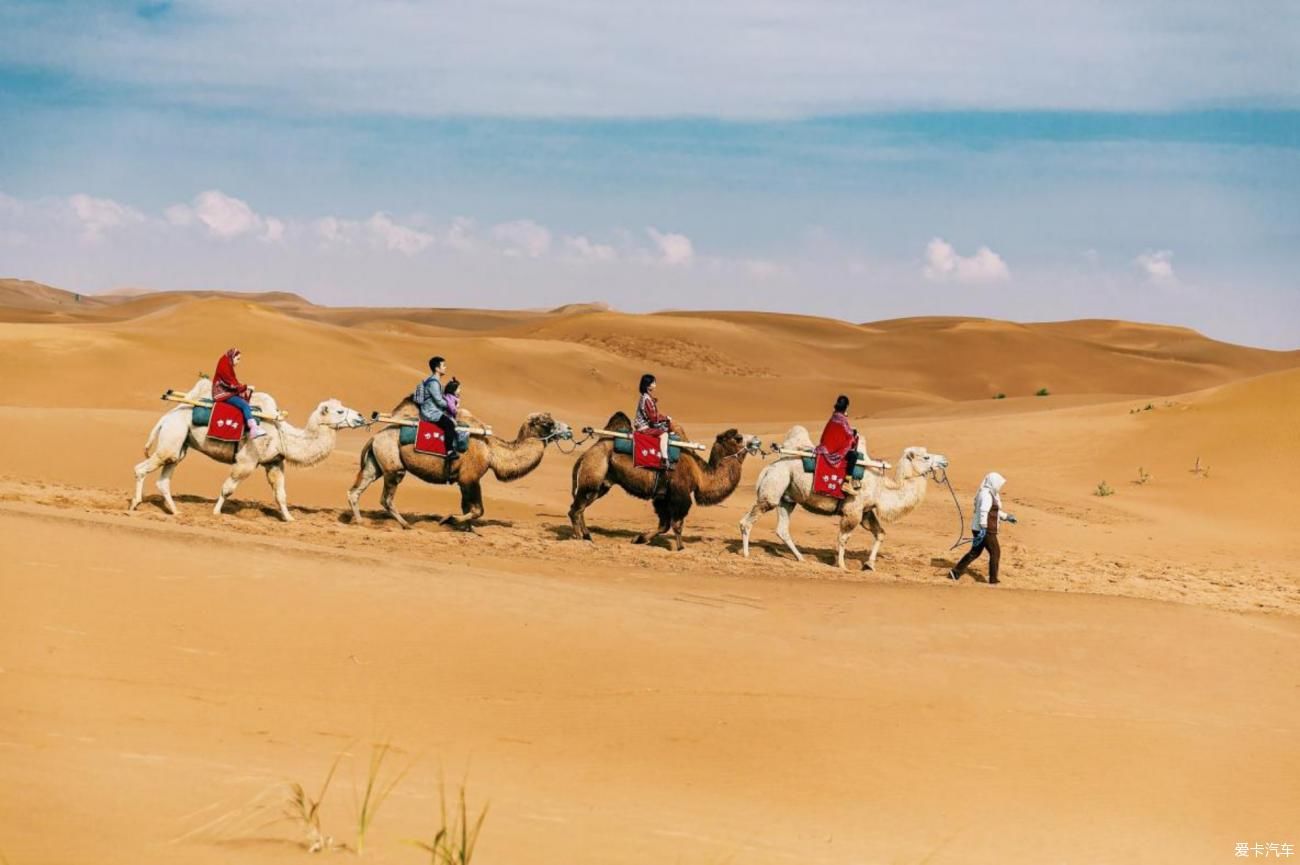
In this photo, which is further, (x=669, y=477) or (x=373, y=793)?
(x=669, y=477)

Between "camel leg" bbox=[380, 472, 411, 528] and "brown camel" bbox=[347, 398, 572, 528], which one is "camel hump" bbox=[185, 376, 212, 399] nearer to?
"brown camel" bbox=[347, 398, 572, 528]

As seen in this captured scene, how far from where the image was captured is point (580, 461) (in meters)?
16.9

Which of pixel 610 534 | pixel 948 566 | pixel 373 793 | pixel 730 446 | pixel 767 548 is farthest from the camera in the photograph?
pixel 610 534

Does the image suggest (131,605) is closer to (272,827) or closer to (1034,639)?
(272,827)

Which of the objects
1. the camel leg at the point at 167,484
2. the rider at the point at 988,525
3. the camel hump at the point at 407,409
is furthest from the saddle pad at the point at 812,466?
the camel leg at the point at 167,484

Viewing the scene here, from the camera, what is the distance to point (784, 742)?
8.55m

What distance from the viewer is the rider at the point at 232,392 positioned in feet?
51.3

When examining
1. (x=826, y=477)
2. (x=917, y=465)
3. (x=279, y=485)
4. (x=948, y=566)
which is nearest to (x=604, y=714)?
(x=826, y=477)

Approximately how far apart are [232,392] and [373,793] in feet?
32.9

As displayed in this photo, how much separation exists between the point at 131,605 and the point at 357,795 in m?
4.03

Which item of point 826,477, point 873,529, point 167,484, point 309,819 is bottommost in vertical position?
point 309,819

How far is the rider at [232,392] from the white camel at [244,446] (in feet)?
0.55

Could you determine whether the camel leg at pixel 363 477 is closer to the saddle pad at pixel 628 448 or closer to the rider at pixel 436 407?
the rider at pixel 436 407

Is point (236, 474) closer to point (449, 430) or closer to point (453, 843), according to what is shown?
A: point (449, 430)
